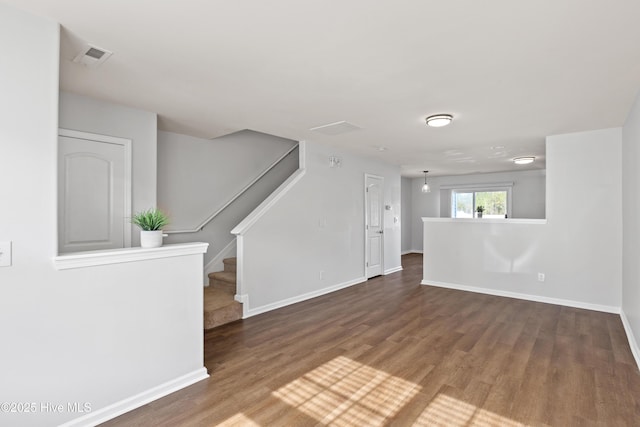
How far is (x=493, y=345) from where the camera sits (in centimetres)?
328

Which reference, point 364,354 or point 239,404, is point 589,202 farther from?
point 239,404

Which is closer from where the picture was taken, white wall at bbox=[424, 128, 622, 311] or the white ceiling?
the white ceiling

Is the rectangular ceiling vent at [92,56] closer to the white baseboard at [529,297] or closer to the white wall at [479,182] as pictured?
the white baseboard at [529,297]

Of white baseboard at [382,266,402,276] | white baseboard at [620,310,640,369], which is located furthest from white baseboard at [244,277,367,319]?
white baseboard at [620,310,640,369]

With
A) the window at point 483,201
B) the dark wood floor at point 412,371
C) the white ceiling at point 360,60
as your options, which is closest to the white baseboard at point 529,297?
the dark wood floor at point 412,371

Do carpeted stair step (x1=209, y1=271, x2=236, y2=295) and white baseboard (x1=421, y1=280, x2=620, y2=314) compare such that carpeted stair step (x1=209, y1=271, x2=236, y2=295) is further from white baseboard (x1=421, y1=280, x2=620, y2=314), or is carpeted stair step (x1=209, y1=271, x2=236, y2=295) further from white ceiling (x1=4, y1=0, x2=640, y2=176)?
white baseboard (x1=421, y1=280, x2=620, y2=314)

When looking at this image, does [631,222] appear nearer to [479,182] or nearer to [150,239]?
[150,239]

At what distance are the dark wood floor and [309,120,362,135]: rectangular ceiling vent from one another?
2.42m

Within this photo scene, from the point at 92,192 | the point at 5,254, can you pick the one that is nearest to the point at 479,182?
the point at 92,192

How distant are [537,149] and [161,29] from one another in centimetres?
583

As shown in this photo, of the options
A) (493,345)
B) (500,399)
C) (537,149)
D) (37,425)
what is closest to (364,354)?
(500,399)

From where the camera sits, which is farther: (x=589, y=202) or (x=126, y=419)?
(x=589, y=202)

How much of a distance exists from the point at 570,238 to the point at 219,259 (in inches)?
203

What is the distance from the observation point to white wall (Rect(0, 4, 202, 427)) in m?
1.77
